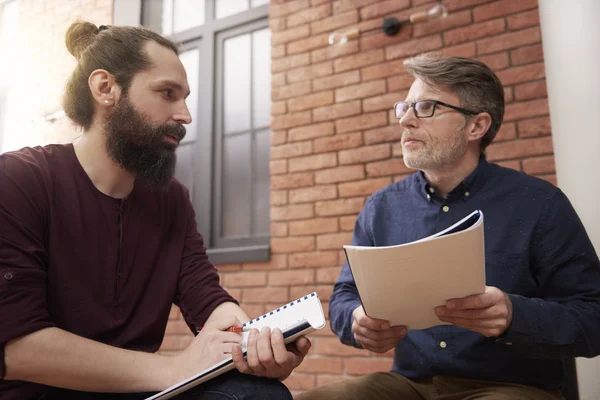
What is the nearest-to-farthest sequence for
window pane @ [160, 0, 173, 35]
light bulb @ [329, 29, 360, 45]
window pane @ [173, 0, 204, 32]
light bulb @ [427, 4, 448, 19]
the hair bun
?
the hair bun
light bulb @ [427, 4, 448, 19]
light bulb @ [329, 29, 360, 45]
window pane @ [173, 0, 204, 32]
window pane @ [160, 0, 173, 35]

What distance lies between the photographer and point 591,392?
1.58 meters

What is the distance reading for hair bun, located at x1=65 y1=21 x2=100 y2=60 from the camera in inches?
55.7

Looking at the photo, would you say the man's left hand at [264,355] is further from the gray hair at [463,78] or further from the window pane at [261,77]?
the window pane at [261,77]

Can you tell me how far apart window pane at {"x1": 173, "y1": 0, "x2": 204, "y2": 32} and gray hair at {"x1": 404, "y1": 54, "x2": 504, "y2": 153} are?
2.15m

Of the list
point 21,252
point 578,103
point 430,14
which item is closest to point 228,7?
point 430,14

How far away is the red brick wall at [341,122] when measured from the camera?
2174 millimetres

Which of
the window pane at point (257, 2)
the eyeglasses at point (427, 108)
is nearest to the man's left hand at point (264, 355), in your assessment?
the eyeglasses at point (427, 108)

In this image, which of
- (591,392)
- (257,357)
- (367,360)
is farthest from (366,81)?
(257,357)

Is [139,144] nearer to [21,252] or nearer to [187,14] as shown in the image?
[21,252]

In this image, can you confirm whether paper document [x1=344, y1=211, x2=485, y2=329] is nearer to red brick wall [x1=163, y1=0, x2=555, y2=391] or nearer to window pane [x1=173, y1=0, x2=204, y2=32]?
red brick wall [x1=163, y1=0, x2=555, y2=391]

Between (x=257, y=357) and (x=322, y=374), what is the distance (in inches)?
63.5

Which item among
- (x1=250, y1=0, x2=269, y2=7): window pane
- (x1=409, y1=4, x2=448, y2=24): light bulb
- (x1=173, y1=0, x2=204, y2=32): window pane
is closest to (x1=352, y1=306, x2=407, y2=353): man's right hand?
(x1=409, y1=4, x2=448, y2=24): light bulb

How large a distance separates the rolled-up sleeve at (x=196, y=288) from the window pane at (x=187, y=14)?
7.84 feet

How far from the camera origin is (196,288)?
1.32 meters
